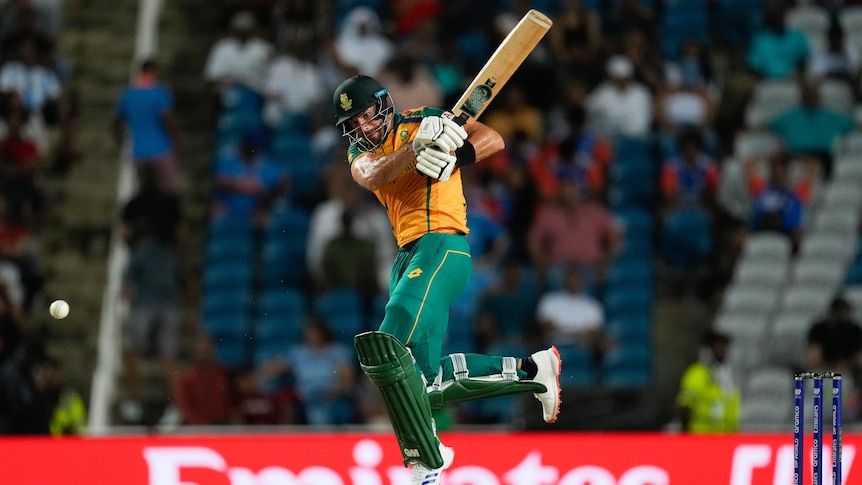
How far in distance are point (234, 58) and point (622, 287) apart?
414cm

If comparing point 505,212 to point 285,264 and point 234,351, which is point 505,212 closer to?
point 285,264

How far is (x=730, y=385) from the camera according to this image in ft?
38.0

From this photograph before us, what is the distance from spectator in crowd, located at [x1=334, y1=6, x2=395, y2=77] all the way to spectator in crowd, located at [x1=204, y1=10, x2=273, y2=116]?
28.2 inches

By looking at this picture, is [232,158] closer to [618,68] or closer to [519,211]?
[519,211]

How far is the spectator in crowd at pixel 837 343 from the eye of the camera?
11.5 meters

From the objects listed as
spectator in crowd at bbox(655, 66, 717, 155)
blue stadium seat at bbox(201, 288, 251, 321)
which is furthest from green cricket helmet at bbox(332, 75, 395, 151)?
spectator in crowd at bbox(655, 66, 717, 155)

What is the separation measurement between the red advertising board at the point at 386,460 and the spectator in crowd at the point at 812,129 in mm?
5260

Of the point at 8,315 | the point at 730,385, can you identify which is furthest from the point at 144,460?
the point at 730,385

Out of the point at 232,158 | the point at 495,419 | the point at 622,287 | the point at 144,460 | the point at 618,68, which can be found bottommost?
the point at 144,460

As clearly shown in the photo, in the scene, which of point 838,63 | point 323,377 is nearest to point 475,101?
point 323,377

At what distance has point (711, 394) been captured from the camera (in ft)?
37.3

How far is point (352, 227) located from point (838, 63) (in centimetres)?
476

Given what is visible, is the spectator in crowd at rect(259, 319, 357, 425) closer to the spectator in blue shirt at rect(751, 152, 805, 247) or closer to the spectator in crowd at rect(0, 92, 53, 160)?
the spectator in crowd at rect(0, 92, 53, 160)

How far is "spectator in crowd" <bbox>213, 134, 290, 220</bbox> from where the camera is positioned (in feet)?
43.2
